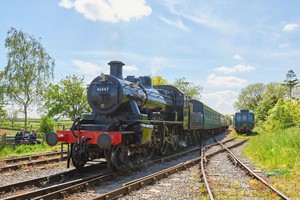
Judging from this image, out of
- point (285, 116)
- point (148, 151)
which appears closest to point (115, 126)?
point (148, 151)

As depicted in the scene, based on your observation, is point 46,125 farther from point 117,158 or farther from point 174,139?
point 117,158

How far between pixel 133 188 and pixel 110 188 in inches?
25.6

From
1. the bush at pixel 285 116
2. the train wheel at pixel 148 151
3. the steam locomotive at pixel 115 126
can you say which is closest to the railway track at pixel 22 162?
the steam locomotive at pixel 115 126

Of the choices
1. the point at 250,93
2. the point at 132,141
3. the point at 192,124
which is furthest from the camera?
the point at 250,93

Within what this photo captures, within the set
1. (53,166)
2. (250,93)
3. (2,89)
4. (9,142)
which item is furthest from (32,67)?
(250,93)

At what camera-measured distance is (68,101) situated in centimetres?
3881

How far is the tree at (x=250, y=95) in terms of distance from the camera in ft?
269

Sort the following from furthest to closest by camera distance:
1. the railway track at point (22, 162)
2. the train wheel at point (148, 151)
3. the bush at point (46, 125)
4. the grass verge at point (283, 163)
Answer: the bush at point (46, 125), the train wheel at point (148, 151), the railway track at point (22, 162), the grass verge at point (283, 163)

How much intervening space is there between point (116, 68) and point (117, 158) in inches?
122

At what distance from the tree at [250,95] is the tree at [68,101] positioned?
180 ft

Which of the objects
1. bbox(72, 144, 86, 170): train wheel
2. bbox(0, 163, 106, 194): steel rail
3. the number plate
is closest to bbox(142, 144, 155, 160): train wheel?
bbox(0, 163, 106, 194): steel rail

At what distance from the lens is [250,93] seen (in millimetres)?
84125

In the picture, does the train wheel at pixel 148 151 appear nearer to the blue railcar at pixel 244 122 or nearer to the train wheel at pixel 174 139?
the train wheel at pixel 174 139

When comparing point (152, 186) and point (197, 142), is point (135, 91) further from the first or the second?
point (197, 142)
